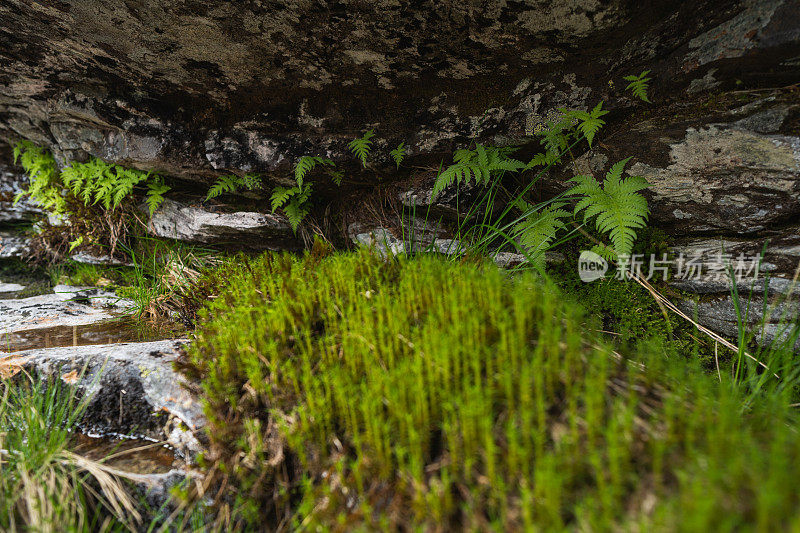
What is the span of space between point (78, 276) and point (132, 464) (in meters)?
4.72

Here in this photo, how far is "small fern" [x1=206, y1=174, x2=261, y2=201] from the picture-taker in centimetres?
468

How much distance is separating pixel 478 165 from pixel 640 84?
1489 millimetres

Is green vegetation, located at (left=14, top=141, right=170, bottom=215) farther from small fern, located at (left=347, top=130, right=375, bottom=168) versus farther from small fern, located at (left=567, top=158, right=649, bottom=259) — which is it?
small fern, located at (left=567, top=158, right=649, bottom=259)

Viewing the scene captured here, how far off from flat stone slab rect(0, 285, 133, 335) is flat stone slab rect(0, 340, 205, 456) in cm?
123

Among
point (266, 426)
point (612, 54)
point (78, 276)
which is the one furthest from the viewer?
point (78, 276)

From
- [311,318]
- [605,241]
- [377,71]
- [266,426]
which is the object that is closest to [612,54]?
[605,241]

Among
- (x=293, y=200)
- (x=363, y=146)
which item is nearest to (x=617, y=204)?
(x=363, y=146)

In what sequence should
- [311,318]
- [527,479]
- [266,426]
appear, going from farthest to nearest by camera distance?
1. [311,318]
2. [266,426]
3. [527,479]

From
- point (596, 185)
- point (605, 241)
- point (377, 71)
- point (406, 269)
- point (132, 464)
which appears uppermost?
point (377, 71)

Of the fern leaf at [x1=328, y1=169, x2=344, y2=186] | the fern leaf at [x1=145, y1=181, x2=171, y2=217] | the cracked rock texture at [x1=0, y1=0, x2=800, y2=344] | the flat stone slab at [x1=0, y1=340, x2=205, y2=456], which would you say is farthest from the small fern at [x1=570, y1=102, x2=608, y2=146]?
the fern leaf at [x1=145, y1=181, x2=171, y2=217]

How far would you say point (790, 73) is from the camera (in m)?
3.00

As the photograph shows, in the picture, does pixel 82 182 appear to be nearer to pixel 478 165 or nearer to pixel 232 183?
pixel 232 183

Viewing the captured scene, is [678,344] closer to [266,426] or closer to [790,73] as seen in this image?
[790,73]

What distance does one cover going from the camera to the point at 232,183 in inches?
187
